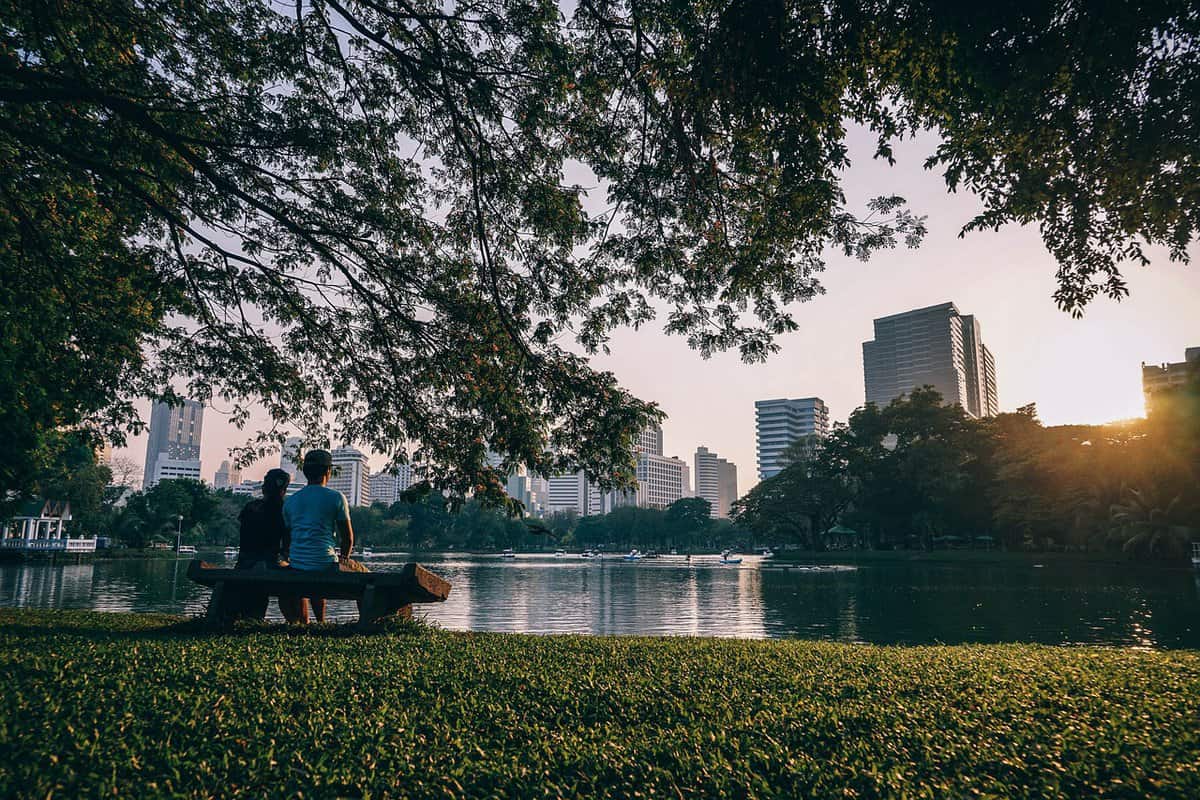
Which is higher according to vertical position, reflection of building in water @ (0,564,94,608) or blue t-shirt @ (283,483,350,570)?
blue t-shirt @ (283,483,350,570)

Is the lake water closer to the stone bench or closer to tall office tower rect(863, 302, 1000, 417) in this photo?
the stone bench

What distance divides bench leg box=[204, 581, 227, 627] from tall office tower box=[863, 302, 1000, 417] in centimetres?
16924

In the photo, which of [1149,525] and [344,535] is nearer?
[344,535]

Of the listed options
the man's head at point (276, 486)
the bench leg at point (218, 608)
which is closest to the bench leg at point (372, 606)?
the bench leg at point (218, 608)

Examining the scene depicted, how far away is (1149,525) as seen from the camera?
1538 inches

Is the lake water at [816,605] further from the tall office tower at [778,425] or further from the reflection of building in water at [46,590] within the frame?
the tall office tower at [778,425]

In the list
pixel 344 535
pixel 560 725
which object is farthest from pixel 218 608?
pixel 560 725

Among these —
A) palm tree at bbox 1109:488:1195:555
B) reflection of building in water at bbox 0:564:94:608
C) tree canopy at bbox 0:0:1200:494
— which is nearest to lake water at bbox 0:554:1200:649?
reflection of building in water at bbox 0:564:94:608

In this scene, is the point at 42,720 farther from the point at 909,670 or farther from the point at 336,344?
the point at 336,344

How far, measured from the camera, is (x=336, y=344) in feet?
31.5

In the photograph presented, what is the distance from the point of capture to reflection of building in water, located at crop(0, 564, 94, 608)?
19.8 metres

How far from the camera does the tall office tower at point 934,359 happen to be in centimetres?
16888

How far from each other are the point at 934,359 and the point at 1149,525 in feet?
494

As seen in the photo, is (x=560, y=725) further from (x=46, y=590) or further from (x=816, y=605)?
(x=46, y=590)
